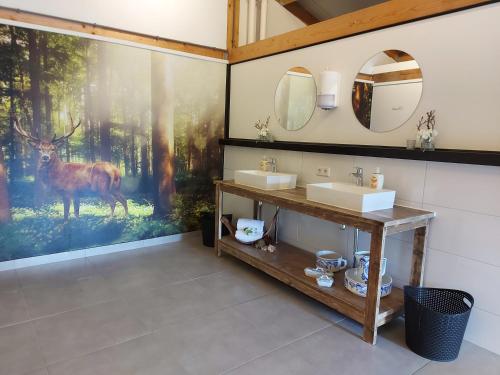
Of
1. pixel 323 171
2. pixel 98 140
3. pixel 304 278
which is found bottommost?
pixel 304 278

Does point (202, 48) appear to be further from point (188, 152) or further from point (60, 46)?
point (60, 46)

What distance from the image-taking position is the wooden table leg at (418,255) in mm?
2459

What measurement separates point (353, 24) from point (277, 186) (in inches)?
58.2

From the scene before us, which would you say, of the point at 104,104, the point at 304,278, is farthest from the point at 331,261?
the point at 104,104

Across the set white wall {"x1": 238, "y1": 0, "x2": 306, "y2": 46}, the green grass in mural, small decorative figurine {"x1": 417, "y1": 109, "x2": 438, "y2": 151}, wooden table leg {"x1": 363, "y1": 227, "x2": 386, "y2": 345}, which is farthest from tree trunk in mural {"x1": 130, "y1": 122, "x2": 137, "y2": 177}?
small decorative figurine {"x1": 417, "y1": 109, "x2": 438, "y2": 151}

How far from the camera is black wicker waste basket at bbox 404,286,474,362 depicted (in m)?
2.09

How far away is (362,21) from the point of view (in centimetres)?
282

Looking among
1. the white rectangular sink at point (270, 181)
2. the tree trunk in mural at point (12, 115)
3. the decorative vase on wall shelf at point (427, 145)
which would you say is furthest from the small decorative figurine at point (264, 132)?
the tree trunk in mural at point (12, 115)

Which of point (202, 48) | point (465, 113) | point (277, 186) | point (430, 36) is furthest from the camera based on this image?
point (202, 48)

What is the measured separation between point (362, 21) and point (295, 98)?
933 mm

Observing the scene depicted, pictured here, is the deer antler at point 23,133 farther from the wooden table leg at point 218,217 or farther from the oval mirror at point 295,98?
the oval mirror at point 295,98

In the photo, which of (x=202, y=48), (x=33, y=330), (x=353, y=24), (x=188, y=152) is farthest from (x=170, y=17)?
(x=33, y=330)

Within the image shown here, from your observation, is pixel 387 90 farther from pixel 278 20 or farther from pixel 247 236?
pixel 278 20

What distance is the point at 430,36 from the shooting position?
2412 mm
